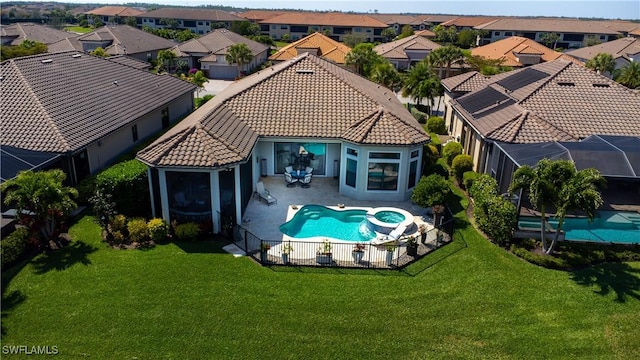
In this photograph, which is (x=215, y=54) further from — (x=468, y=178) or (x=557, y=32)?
(x=557, y=32)

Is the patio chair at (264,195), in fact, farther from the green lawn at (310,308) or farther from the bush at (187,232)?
the green lawn at (310,308)

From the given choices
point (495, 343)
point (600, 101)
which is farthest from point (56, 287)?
point (600, 101)

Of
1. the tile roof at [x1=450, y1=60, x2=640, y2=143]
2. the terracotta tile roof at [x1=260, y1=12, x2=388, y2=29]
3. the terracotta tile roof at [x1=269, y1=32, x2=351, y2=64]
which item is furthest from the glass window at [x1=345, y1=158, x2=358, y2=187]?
the terracotta tile roof at [x1=260, y1=12, x2=388, y2=29]

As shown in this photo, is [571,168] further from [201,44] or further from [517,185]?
[201,44]

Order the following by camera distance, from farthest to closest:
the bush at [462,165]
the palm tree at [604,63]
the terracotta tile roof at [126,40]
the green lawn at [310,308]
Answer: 1. the terracotta tile roof at [126,40]
2. the palm tree at [604,63]
3. the bush at [462,165]
4. the green lawn at [310,308]

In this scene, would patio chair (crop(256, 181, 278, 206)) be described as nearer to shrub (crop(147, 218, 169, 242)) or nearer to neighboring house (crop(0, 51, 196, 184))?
shrub (crop(147, 218, 169, 242))

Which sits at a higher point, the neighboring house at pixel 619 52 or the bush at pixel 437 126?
the neighboring house at pixel 619 52

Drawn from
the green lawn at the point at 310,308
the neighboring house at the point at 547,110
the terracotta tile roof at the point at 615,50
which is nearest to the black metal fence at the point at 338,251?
the green lawn at the point at 310,308
